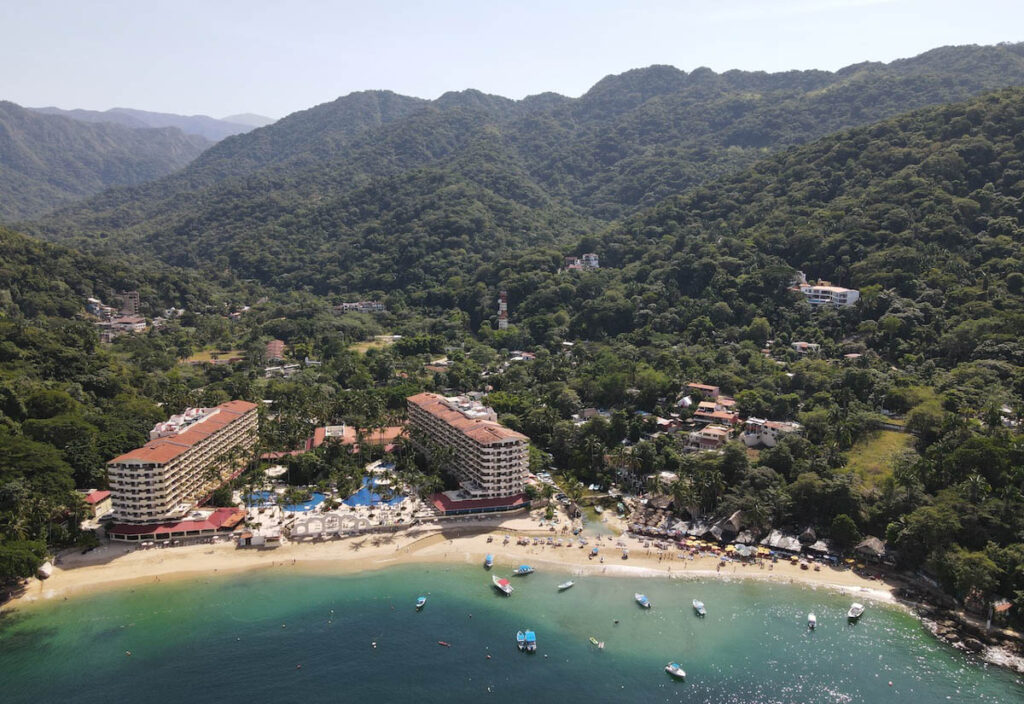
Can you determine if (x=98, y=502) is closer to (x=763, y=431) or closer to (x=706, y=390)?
(x=763, y=431)

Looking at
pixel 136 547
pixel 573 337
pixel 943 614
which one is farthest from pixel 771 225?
pixel 136 547

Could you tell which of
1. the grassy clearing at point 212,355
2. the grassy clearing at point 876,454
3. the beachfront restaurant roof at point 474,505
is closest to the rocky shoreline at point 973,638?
the grassy clearing at point 876,454

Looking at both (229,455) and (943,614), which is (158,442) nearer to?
(229,455)

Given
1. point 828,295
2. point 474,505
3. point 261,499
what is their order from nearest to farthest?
point 261,499
point 474,505
point 828,295

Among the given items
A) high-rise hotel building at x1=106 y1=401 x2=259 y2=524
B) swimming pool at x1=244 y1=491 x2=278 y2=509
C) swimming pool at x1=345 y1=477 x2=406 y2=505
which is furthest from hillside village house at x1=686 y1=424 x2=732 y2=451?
high-rise hotel building at x1=106 y1=401 x2=259 y2=524

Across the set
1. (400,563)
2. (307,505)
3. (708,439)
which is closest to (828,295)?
(708,439)

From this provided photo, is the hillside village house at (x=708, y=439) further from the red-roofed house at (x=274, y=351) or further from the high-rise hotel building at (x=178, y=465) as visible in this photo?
the red-roofed house at (x=274, y=351)

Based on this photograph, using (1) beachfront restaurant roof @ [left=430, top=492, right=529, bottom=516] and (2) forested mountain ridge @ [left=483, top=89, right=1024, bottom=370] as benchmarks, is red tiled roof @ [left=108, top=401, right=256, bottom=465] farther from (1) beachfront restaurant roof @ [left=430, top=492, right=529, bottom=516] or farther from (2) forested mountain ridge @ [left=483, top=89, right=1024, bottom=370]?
(2) forested mountain ridge @ [left=483, top=89, right=1024, bottom=370]
